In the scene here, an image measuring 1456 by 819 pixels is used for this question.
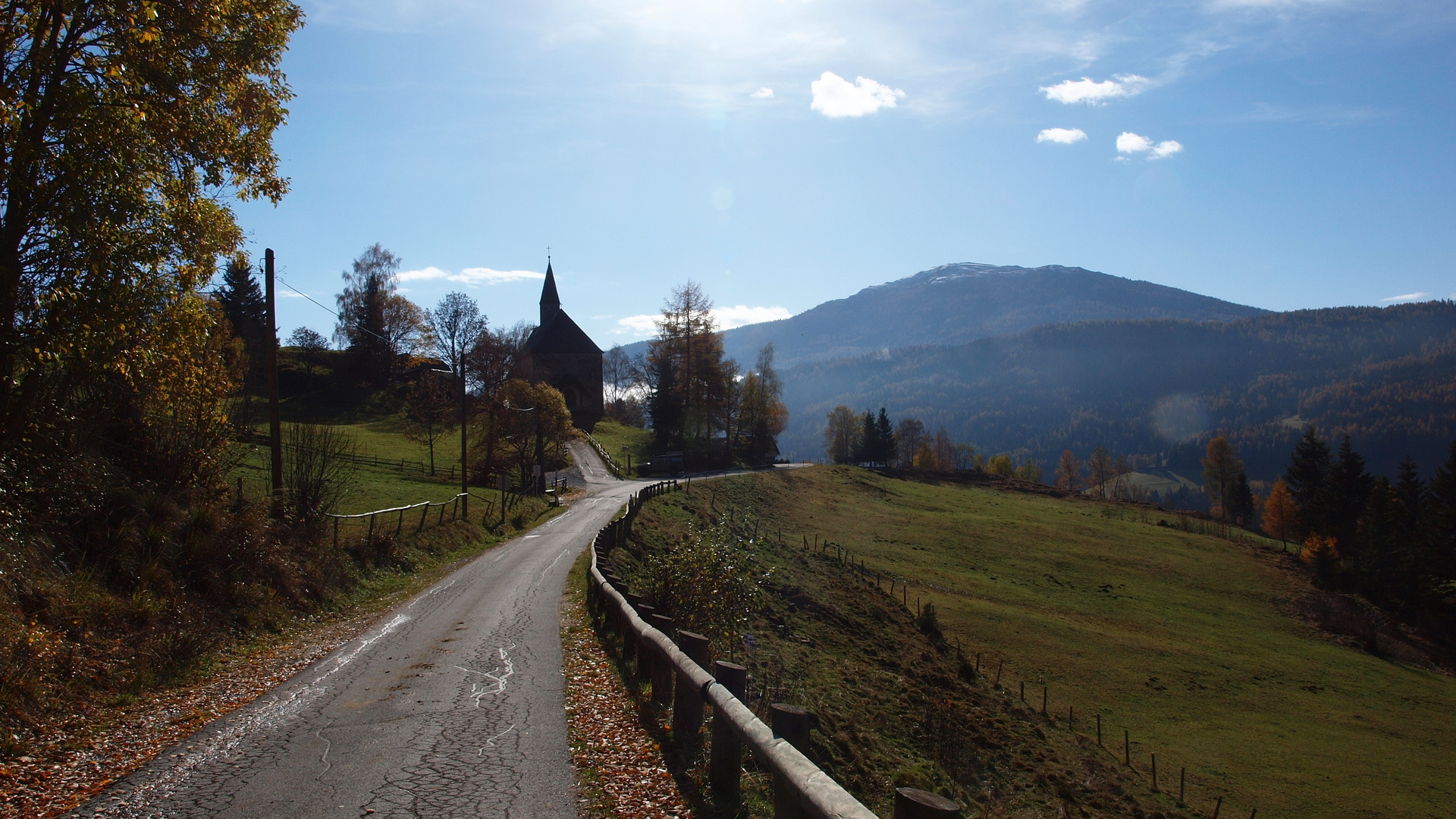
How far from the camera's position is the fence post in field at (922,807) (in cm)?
271

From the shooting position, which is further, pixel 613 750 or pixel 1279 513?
pixel 1279 513

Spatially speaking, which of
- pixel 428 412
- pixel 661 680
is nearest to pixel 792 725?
pixel 661 680

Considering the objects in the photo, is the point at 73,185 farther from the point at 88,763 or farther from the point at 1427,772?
the point at 1427,772

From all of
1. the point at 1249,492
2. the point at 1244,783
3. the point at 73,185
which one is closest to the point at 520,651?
the point at 73,185

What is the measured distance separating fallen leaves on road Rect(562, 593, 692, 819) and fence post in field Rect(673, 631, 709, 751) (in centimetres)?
25

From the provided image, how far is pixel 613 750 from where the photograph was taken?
20.7 ft

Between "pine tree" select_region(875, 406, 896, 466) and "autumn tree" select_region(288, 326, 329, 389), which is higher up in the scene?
"autumn tree" select_region(288, 326, 329, 389)

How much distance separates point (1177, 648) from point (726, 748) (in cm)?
3033

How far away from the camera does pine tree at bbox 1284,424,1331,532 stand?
Answer: 6944 cm

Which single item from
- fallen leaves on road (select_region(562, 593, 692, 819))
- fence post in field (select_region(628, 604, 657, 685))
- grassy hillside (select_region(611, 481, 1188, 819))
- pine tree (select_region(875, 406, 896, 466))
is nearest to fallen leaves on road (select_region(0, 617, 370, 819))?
fallen leaves on road (select_region(562, 593, 692, 819))

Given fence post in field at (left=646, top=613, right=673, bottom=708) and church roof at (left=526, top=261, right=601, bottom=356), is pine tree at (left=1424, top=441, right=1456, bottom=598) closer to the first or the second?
fence post in field at (left=646, top=613, right=673, bottom=708)

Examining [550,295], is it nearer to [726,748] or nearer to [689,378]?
[689,378]

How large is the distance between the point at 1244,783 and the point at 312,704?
21.5 metres

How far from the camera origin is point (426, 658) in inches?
396
